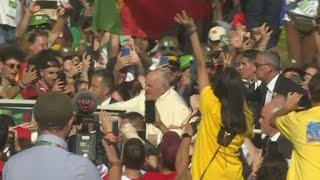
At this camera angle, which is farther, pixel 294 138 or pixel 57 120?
pixel 294 138

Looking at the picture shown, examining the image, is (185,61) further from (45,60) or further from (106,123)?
(106,123)

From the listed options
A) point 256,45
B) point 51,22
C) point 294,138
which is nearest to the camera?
point 294,138

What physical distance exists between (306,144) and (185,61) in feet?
18.1

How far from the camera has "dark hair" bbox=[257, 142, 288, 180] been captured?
8.88m

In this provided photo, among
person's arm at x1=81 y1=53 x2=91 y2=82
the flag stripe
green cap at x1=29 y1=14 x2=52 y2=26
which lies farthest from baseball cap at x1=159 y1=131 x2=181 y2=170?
green cap at x1=29 y1=14 x2=52 y2=26

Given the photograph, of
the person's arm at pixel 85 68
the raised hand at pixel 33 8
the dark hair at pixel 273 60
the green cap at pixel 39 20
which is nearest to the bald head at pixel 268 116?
the dark hair at pixel 273 60

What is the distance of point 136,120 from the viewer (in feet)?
34.9

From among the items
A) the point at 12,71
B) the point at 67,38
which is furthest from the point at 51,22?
the point at 12,71

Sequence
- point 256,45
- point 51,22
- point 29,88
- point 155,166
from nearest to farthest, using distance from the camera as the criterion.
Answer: point 155,166 < point 29,88 < point 256,45 < point 51,22

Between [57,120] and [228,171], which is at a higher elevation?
[57,120]

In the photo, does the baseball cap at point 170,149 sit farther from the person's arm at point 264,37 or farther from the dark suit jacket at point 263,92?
the person's arm at point 264,37

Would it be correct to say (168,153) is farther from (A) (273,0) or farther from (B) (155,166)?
(A) (273,0)

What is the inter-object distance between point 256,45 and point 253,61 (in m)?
1.41

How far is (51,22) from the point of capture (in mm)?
15133
